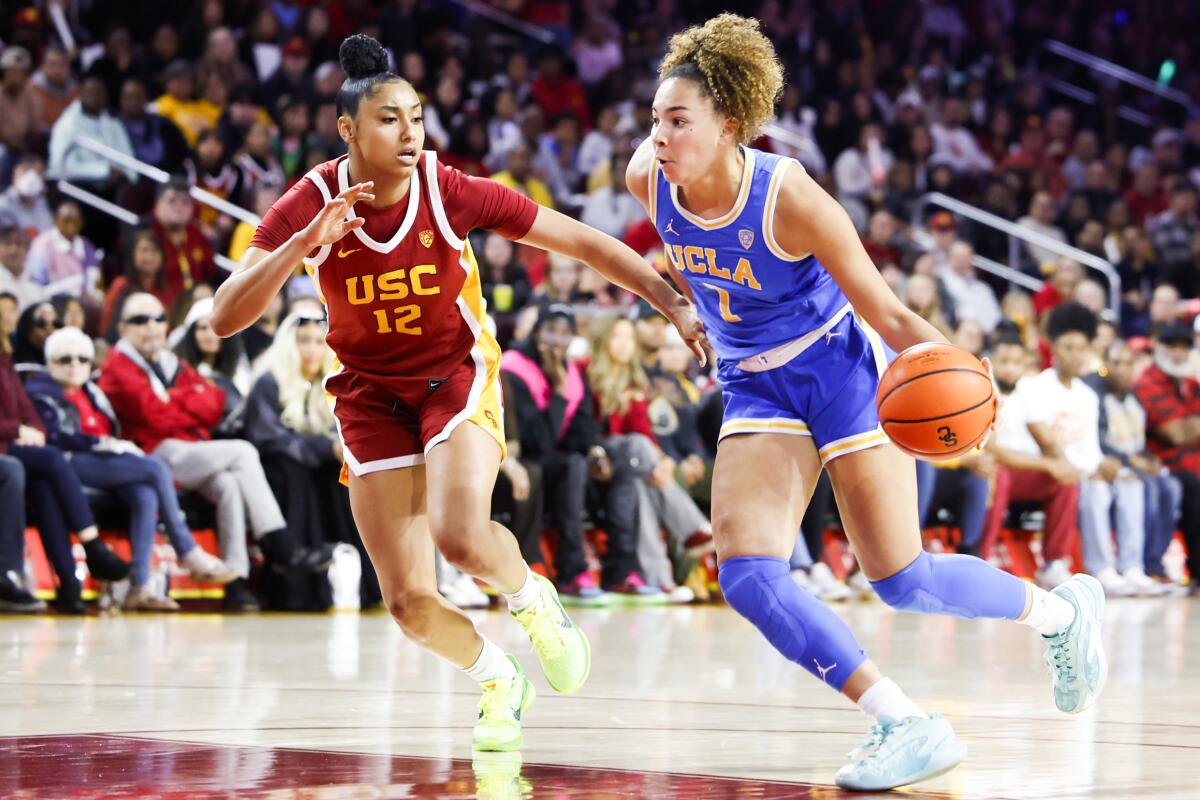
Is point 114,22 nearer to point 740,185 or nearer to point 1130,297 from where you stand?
point 1130,297

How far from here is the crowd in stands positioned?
9.71 m

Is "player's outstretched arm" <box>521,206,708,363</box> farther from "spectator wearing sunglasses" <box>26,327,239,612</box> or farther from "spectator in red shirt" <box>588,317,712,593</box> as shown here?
"spectator in red shirt" <box>588,317,712,593</box>

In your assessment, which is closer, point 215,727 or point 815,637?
point 815,637

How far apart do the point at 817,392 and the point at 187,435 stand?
588 centimetres

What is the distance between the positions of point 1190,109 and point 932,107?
13.2 ft

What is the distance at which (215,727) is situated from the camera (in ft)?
17.1

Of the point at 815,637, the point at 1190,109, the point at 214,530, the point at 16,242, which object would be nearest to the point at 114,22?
the point at 16,242

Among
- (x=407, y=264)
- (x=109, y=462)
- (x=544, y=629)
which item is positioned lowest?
(x=544, y=629)

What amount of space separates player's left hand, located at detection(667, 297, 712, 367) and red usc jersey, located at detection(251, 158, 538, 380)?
52cm

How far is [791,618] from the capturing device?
14.4ft

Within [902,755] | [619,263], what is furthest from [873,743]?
[619,263]

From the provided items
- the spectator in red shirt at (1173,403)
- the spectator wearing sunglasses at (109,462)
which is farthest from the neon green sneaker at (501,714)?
the spectator in red shirt at (1173,403)

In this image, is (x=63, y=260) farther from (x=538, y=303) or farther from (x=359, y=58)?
(x=359, y=58)

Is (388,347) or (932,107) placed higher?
(932,107)
